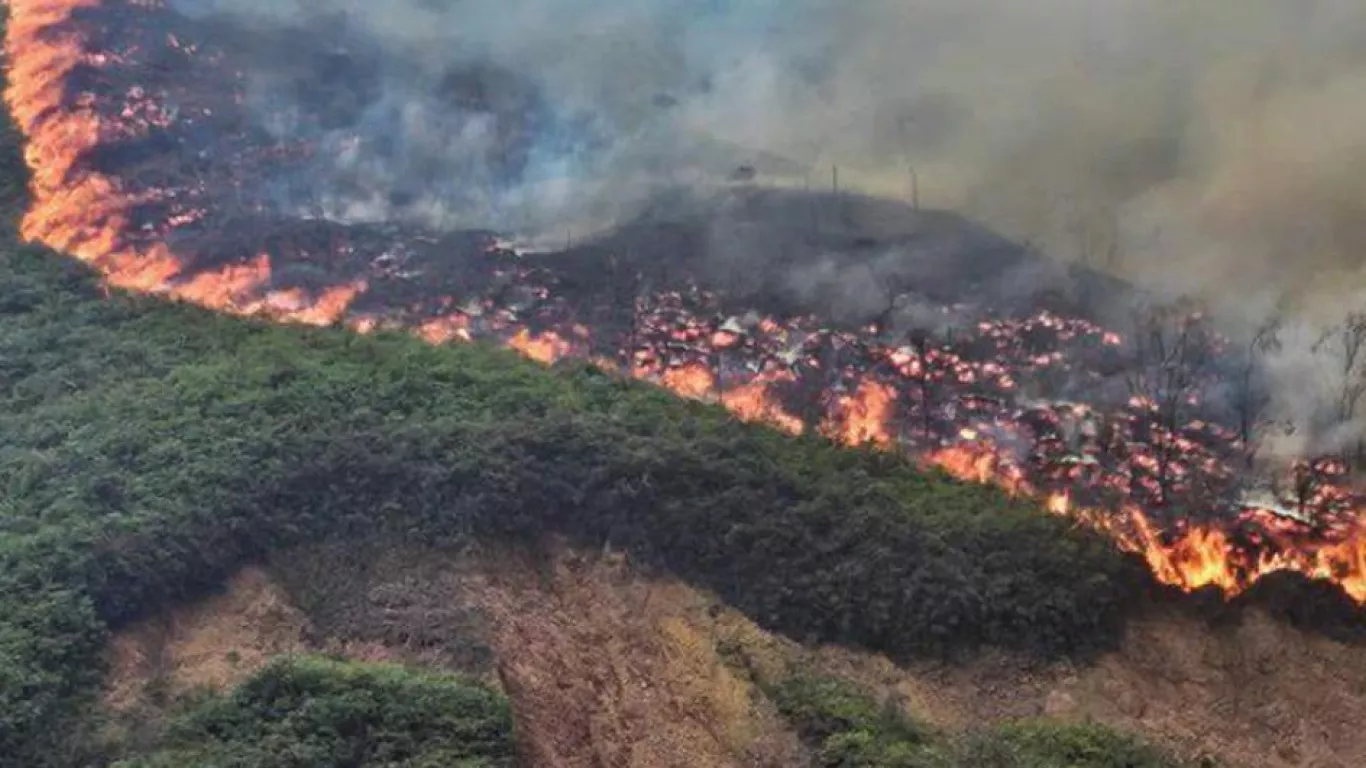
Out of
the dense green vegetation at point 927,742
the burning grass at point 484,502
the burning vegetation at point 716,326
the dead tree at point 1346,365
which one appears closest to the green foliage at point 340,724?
the burning grass at point 484,502

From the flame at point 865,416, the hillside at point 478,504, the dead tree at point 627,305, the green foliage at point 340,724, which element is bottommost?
the green foliage at point 340,724

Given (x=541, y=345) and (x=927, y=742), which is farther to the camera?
(x=541, y=345)

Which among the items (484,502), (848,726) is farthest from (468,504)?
(848,726)

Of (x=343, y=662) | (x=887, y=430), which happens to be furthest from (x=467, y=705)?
(x=887, y=430)

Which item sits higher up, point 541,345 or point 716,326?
point 716,326

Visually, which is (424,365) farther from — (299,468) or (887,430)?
(887,430)

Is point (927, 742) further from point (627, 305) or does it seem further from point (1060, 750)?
point (627, 305)

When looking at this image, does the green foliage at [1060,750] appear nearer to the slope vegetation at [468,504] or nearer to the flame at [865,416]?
the slope vegetation at [468,504]
